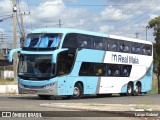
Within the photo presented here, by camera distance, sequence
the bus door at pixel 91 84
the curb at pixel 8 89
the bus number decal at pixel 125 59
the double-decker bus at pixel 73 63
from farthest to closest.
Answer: the curb at pixel 8 89, the bus number decal at pixel 125 59, the bus door at pixel 91 84, the double-decker bus at pixel 73 63

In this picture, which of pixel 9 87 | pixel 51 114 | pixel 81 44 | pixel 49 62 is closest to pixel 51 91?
pixel 49 62

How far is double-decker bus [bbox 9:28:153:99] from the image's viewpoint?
81.7ft

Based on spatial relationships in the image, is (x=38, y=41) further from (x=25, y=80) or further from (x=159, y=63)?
(x=159, y=63)

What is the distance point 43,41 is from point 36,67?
152 cm

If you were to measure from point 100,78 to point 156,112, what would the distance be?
12591 mm

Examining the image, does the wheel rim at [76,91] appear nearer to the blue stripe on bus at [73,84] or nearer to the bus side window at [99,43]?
the blue stripe on bus at [73,84]

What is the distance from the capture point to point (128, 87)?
32.7m

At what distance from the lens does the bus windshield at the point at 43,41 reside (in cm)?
2502

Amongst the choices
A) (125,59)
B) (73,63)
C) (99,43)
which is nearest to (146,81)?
(125,59)

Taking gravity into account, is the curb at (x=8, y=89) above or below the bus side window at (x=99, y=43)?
below

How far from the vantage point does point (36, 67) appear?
25.1 meters

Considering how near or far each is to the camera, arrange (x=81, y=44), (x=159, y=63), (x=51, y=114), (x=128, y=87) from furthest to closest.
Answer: (x=159, y=63) → (x=128, y=87) → (x=81, y=44) → (x=51, y=114)

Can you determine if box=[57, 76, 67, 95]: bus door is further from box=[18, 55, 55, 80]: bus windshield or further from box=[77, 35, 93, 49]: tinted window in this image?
box=[77, 35, 93, 49]: tinted window

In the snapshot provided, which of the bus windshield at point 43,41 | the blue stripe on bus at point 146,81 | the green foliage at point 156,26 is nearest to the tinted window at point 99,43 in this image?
the bus windshield at point 43,41
